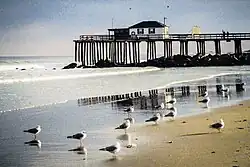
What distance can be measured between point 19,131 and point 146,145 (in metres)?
3.65

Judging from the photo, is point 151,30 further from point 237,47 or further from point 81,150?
point 81,150

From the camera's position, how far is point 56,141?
35.4 ft

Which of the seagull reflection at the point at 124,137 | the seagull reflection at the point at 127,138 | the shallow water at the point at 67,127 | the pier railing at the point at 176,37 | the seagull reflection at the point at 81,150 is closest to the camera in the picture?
the shallow water at the point at 67,127

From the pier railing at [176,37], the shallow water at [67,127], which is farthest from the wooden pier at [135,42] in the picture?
the shallow water at [67,127]

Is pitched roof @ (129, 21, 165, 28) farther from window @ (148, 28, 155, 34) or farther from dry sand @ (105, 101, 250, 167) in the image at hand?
dry sand @ (105, 101, 250, 167)

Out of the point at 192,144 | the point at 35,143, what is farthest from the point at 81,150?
the point at 192,144

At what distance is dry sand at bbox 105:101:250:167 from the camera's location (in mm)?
8305

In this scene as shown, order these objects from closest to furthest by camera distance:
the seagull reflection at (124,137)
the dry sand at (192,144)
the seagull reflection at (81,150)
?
the dry sand at (192,144) < the seagull reflection at (81,150) < the seagull reflection at (124,137)

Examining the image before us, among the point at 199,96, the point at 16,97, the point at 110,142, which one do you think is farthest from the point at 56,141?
the point at 16,97

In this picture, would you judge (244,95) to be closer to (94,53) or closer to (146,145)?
(146,145)

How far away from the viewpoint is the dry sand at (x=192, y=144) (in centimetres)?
830

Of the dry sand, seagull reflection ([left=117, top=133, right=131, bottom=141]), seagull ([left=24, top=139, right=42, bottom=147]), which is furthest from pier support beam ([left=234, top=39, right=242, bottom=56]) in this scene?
seagull ([left=24, top=139, right=42, bottom=147])

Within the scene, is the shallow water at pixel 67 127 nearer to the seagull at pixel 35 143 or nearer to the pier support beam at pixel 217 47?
the seagull at pixel 35 143

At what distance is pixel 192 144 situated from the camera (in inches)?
386
